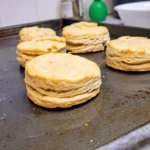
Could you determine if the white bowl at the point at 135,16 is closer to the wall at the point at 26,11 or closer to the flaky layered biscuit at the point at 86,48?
the flaky layered biscuit at the point at 86,48

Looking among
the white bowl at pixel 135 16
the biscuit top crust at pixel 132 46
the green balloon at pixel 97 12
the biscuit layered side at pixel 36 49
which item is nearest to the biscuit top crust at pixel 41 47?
the biscuit layered side at pixel 36 49

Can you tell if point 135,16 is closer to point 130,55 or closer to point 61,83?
point 130,55

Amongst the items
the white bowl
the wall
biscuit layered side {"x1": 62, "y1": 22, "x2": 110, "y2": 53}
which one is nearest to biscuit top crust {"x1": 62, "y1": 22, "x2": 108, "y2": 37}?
biscuit layered side {"x1": 62, "y1": 22, "x2": 110, "y2": 53}

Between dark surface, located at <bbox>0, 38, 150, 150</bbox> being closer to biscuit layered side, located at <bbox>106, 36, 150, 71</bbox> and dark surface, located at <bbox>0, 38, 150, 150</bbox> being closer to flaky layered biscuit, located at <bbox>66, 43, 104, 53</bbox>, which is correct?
biscuit layered side, located at <bbox>106, 36, 150, 71</bbox>

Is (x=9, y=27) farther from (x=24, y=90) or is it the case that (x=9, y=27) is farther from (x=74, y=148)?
(x=74, y=148)

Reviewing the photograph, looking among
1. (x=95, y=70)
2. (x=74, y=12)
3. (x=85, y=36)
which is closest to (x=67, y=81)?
(x=95, y=70)

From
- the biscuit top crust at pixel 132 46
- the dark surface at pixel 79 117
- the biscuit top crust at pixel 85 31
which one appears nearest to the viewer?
the dark surface at pixel 79 117
